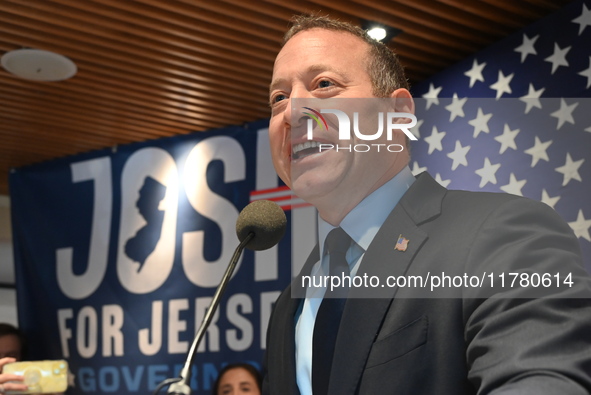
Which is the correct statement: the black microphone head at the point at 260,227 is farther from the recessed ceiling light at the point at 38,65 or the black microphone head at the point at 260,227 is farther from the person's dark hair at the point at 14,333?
the person's dark hair at the point at 14,333

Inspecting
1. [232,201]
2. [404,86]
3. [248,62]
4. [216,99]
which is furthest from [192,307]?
[404,86]

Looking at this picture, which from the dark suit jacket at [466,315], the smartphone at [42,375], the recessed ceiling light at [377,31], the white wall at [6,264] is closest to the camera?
the dark suit jacket at [466,315]

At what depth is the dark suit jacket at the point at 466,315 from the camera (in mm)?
878

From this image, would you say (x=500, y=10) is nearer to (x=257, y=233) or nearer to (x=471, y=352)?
(x=257, y=233)

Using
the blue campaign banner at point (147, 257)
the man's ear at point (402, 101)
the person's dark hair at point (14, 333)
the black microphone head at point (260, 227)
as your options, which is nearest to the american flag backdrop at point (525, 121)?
the blue campaign banner at point (147, 257)

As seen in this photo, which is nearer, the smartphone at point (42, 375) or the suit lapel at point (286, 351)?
the suit lapel at point (286, 351)

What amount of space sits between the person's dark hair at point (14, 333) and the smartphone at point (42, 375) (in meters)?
2.50

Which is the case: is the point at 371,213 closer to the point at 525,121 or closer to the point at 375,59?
the point at 375,59

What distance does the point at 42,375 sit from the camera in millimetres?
3465

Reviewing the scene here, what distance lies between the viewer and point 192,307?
5609 millimetres

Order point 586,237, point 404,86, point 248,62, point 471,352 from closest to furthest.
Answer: point 471,352 < point 404,86 < point 586,237 < point 248,62

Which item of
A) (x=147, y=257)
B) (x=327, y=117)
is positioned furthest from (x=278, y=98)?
(x=147, y=257)

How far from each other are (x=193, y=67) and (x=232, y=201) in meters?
1.27

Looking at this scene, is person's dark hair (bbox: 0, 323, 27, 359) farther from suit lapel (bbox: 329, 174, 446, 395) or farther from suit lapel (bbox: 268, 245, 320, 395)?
suit lapel (bbox: 329, 174, 446, 395)
